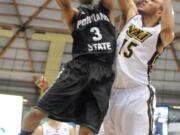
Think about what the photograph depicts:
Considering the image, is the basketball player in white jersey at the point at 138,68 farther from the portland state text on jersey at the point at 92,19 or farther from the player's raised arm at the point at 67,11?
the player's raised arm at the point at 67,11

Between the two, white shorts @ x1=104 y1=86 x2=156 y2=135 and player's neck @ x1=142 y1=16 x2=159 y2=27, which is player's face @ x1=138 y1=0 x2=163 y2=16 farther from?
white shorts @ x1=104 y1=86 x2=156 y2=135

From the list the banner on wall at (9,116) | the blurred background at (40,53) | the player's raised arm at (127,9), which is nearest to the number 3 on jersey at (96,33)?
the player's raised arm at (127,9)

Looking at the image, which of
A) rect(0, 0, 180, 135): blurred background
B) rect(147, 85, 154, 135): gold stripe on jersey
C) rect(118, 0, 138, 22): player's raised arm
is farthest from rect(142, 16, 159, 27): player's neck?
rect(0, 0, 180, 135): blurred background

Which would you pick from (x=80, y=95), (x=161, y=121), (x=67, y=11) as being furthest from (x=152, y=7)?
(x=161, y=121)

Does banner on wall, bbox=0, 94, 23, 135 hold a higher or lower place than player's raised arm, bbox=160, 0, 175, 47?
lower

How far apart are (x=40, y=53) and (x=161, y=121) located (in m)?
4.70

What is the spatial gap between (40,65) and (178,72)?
4.42 metres

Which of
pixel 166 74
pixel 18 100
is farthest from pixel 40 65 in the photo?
pixel 18 100

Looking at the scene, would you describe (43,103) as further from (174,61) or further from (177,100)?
(177,100)

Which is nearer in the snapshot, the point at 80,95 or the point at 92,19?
the point at 80,95

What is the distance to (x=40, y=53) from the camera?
1291 cm

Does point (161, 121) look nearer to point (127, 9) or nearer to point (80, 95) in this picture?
point (127, 9)

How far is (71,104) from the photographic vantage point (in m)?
2.71

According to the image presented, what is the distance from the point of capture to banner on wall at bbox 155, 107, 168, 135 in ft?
32.1
